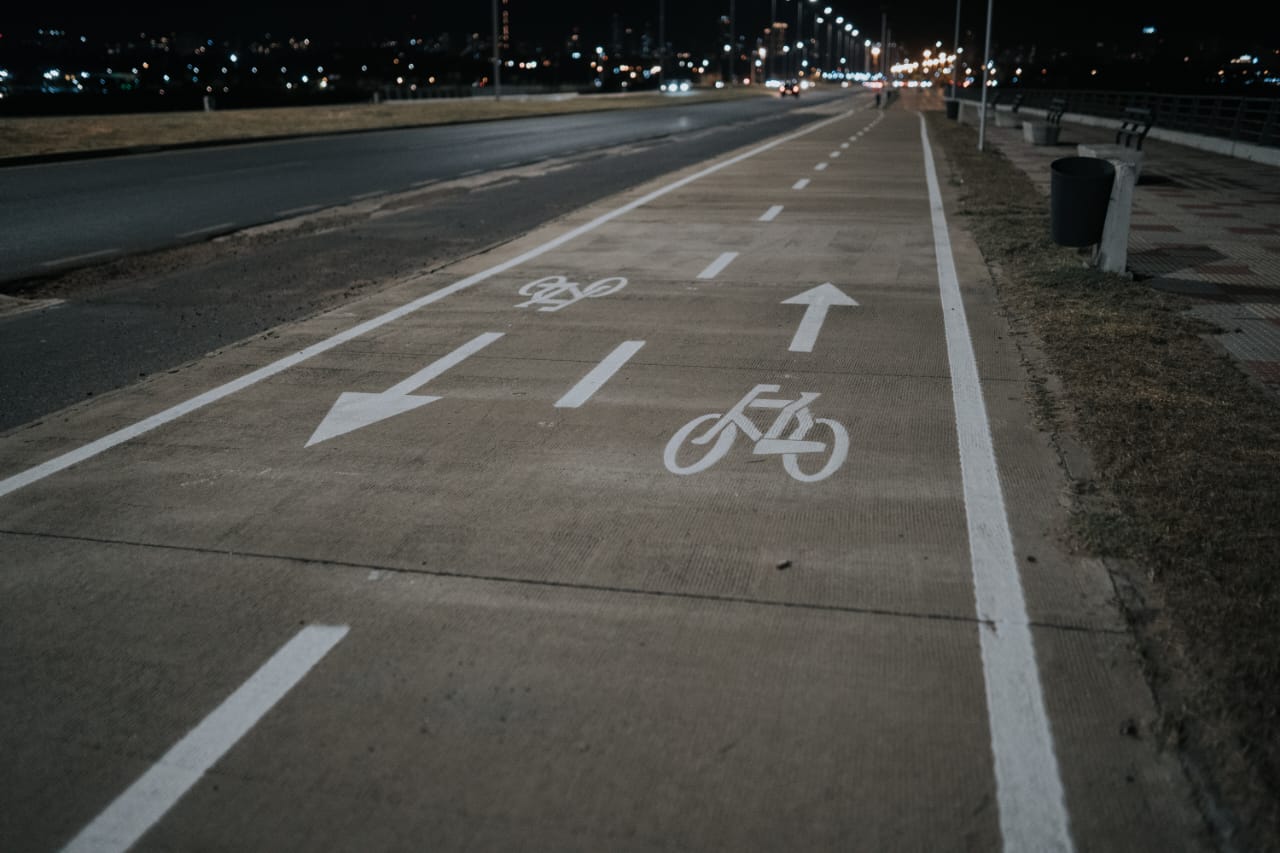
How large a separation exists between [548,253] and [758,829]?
997 centimetres

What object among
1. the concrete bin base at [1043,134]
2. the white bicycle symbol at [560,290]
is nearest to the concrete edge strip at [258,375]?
the white bicycle symbol at [560,290]

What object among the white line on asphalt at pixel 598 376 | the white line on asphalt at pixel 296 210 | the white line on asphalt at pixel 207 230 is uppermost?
the white line on asphalt at pixel 296 210

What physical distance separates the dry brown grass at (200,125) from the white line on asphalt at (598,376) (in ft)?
72.7

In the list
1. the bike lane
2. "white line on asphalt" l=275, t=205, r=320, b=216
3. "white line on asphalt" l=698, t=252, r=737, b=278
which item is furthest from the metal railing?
the bike lane

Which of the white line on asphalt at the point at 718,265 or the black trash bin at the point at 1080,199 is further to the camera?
the white line on asphalt at the point at 718,265

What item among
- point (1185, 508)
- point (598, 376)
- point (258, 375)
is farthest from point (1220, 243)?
point (258, 375)

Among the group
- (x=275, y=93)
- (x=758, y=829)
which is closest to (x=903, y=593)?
(x=758, y=829)

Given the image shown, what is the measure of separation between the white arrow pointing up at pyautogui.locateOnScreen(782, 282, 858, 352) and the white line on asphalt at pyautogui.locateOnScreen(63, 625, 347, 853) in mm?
4888

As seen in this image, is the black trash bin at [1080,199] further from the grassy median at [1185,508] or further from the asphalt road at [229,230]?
the asphalt road at [229,230]

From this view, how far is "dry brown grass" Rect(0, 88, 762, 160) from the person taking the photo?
2680 centimetres

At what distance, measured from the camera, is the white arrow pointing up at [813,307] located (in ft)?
26.8

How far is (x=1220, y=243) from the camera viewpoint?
12.6m

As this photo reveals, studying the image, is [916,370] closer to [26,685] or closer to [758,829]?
[758,829]

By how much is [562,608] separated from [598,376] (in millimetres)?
3327
